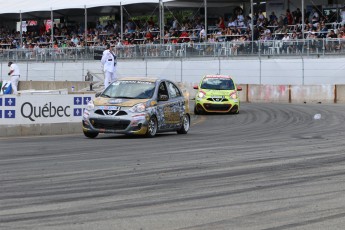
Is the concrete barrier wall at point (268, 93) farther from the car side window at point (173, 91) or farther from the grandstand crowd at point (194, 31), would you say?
the car side window at point (173, 91)

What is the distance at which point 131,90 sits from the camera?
2111cm

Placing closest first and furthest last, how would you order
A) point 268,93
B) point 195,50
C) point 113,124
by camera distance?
point 113,124, point 268,93, point 195,50

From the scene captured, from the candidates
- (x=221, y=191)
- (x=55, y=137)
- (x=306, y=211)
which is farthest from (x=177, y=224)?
(x=55, y=137)

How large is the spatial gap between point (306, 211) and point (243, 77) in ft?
112

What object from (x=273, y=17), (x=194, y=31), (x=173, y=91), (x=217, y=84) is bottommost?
(x=173, y=91)

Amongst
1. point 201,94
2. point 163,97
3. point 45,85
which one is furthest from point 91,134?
point 45,85

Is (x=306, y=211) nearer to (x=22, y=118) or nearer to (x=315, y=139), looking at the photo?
(x=315, y=139)

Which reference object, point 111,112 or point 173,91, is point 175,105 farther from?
point 111,112

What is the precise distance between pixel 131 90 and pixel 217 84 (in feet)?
42.7

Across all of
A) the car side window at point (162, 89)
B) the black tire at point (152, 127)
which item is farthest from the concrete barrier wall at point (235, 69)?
the black tire at point (152, 127)

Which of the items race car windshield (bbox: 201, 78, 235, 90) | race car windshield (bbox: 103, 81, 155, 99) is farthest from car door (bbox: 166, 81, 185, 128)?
race car windshield (bbox: 201, 78, 235, 90)

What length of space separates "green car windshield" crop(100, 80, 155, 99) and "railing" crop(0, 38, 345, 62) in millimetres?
19422

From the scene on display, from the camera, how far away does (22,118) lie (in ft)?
71.6

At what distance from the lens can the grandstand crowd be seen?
42062mm
